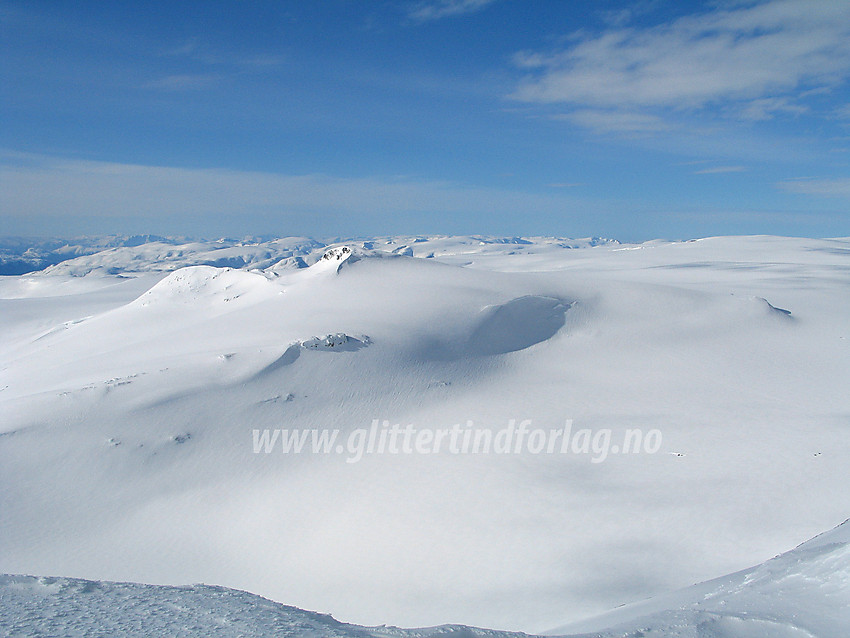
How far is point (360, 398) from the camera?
20516 millimetres

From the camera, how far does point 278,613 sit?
17.6ft

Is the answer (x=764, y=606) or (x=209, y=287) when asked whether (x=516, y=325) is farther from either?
(x=209, y=287)

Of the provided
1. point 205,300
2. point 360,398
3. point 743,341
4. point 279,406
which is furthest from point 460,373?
point 205,300

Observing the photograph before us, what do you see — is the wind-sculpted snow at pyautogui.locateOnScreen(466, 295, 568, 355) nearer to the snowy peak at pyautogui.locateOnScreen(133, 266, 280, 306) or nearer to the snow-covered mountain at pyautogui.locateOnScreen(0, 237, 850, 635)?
the snow-covered mountain at pyautogui.locateOnScreen(0, 237, 850, 635)

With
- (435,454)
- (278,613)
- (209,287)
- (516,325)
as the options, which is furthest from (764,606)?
(209,287)

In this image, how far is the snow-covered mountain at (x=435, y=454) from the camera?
11211 millimetres

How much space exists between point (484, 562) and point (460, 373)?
39.6 ft

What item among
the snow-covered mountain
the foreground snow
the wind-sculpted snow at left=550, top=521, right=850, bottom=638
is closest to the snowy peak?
the snow-covered mountain

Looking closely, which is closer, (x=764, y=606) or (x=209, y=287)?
(x=764, y=606)

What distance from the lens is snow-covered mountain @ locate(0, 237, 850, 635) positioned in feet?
36.8

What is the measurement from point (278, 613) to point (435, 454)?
11521mm

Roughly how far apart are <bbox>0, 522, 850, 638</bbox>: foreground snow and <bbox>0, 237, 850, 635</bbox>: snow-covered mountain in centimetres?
38

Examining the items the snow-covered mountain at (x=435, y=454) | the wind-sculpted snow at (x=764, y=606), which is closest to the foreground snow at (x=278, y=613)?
the wind-sculpted snow at (x=764, y=606)

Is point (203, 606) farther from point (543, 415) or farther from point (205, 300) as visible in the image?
point (205, 300)
